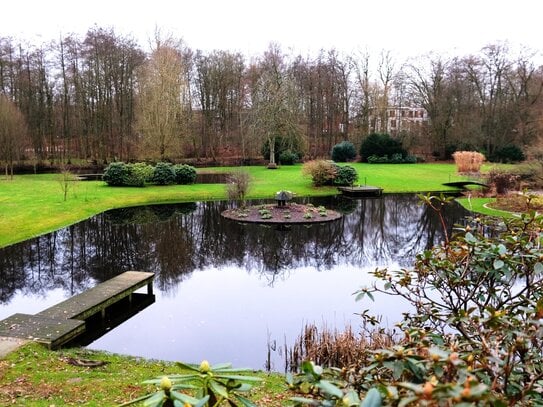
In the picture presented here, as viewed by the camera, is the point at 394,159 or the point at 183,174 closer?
the point at 183,174

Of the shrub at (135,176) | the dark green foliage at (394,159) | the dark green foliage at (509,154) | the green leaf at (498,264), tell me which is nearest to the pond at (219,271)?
the green leaf at (498,264)

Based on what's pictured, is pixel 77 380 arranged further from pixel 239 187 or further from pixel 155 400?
pixel 239 187

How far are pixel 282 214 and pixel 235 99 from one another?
2754 centimetres

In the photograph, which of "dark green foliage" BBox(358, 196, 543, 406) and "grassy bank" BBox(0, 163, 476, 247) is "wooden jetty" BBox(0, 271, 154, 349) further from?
"grassy bank" BBox(0, 163, 476, 247)

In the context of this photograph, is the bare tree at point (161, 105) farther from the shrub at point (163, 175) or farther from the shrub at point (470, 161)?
the shrub at point (470, 161)

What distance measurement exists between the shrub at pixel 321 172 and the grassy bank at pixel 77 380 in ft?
70.5

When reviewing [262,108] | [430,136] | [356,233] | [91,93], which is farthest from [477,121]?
[91,93]

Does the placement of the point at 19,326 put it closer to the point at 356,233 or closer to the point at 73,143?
the point at 356,233

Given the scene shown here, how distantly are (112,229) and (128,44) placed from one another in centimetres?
2896

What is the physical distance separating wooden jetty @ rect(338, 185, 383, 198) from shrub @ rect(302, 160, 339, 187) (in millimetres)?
1180

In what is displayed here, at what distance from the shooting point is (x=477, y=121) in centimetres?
4253

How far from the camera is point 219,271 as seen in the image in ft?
39.5

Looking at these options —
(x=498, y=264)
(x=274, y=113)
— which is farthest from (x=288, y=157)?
(x=498, y=264)

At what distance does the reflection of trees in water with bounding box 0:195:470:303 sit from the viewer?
38.9 feet
